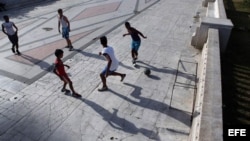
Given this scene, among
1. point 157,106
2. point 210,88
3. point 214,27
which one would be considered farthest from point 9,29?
point 214,27

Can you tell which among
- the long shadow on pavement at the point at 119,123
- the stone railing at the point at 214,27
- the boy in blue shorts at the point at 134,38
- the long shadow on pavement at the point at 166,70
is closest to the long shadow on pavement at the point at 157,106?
the long shadow on pavement at the point at 119,123

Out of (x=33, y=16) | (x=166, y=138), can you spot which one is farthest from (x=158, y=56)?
(x=33, y=16)

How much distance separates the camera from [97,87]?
285 inches

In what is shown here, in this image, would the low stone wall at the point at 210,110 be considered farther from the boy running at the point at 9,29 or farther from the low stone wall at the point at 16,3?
the low stone wall at the point at 16,3

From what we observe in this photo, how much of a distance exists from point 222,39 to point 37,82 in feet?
23.6

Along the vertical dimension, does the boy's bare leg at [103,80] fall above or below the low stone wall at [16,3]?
below

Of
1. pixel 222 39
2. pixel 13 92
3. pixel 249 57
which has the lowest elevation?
pixel 13 92

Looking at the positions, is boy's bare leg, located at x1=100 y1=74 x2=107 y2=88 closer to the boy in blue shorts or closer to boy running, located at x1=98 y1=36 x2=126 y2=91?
boy running, located at x1=98 y1=36 x2=126 y2=91

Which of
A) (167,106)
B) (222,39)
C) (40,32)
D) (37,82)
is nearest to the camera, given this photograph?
(167,106)

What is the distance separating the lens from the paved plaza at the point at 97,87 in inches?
219

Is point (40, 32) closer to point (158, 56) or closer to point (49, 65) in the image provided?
point (49, 65)

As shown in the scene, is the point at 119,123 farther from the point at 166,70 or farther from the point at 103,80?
the point at 166,70

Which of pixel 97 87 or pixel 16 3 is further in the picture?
pixel 16 3

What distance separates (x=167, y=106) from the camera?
6406 mm
